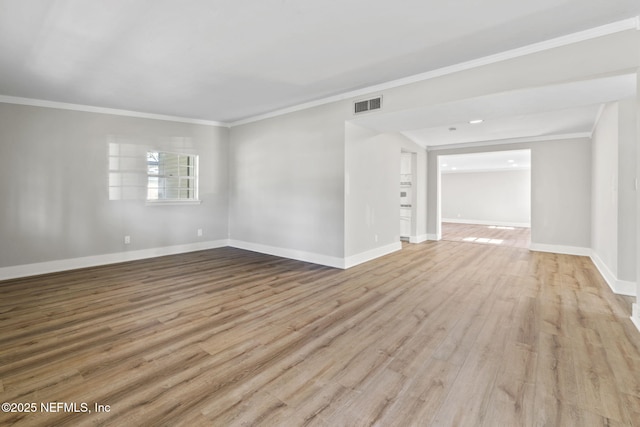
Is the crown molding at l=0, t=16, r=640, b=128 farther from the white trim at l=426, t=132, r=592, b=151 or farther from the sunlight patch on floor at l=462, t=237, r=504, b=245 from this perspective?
the sunlight patch on floor at l=462, t=237, r=504, b=245

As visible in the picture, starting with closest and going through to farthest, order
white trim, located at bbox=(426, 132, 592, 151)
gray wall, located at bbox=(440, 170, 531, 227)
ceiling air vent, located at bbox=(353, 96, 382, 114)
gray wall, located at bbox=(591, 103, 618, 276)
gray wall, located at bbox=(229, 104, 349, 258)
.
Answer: gray wall, located at bbox=(591, 103, 618, 276) < ceiling air vent, located at bbox=(353, 96, 382, 114) < gray wall, located at bbox=(229, 104, 349, 258) < white trim, located at bbox=(426, 132, 592, 151) < gray wall, located at bbox=(440, 170, 531, 227)

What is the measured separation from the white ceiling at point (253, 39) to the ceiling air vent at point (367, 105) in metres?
0.24

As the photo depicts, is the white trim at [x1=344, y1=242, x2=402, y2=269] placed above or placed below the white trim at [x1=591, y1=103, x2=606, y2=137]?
below

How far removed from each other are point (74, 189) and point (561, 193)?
9.11m

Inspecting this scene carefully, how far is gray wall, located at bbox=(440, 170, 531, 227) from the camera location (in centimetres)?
1183

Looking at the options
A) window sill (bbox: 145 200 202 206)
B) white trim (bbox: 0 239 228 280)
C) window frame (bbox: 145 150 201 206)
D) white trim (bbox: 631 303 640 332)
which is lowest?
white trim (bbox: 631 303 640 332)

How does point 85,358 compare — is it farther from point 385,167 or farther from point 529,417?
point 385,167

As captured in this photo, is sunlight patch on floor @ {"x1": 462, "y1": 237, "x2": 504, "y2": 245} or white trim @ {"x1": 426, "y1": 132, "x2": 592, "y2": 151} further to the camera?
sunlight patch on floor @ {"x1": 462, "y1": 237, "x2": 504, "y2": 245}

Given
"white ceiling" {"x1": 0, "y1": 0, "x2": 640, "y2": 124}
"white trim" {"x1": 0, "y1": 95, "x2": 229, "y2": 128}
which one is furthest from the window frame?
"white ceiling" {"x1": 0, "y1": 0, "x2": 640, "y2": 124}

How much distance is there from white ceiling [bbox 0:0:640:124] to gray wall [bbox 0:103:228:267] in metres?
0.61

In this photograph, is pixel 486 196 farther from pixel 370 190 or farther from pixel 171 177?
pixel 171 177

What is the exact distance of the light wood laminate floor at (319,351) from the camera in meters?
1.62

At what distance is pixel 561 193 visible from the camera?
6281 millimetres

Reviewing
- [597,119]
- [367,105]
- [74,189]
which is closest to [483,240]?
[597,119]
